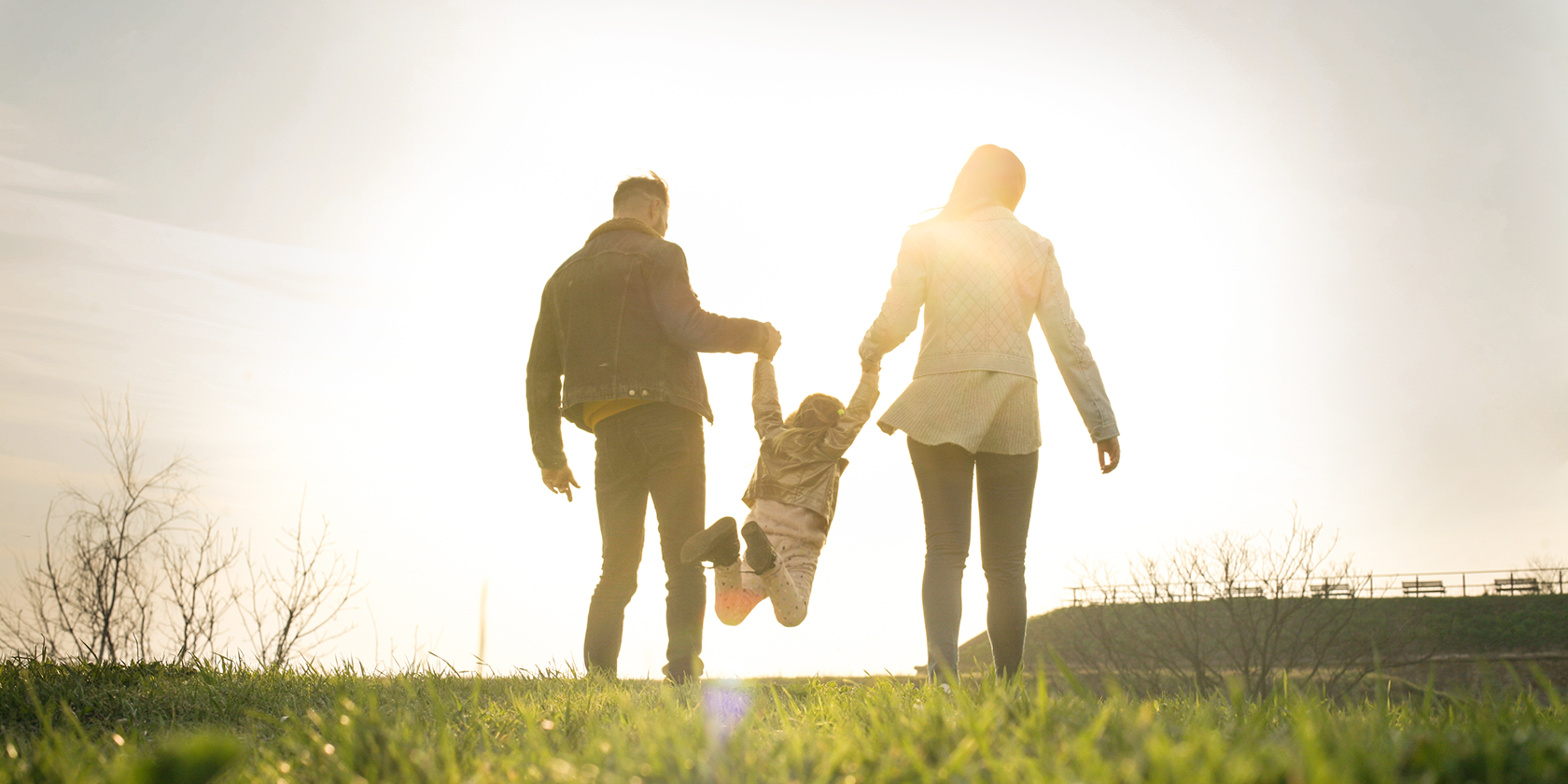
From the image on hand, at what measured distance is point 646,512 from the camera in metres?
5.13

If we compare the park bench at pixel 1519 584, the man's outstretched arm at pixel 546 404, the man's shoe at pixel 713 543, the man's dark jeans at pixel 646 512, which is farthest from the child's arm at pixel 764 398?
the park bench at pixel 1519 584

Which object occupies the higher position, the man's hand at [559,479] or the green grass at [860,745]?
the man's hand at [559,479]

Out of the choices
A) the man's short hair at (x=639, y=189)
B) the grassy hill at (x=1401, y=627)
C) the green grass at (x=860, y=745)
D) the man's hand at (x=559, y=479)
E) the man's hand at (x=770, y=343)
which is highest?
the man's short hair at (x=639, y=189)

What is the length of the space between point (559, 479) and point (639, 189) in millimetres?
1778

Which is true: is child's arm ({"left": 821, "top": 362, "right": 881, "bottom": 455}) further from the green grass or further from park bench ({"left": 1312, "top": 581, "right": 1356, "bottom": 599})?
park bench ({"left": 1312, "top": 581, "right": 1356, "bottom": 599})

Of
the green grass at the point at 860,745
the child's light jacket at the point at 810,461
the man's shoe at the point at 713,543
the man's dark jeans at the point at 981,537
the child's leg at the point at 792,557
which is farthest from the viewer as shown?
the child's light jacket at the point at 810,461

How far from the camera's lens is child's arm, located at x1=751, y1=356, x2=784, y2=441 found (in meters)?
5.19

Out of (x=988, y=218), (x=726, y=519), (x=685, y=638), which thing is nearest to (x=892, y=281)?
(x=988, y=218)

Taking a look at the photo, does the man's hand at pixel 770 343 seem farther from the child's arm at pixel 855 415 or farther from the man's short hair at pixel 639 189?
the man's short hair at pixel 639 189

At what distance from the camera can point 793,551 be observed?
15.9 ft

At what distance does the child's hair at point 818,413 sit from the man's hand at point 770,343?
0.38 metres

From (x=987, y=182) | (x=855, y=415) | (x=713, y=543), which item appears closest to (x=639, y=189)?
(x=855, y=415)

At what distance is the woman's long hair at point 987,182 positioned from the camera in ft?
15.5

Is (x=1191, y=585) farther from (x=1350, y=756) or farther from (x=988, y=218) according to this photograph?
(x=1350, y=756)
